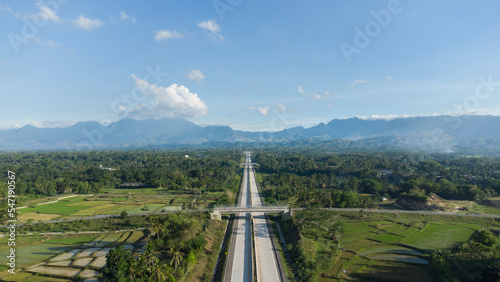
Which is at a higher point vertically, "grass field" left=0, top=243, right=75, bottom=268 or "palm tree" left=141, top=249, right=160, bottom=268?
"palm tree" left=141, top=249, right=160, bottom=268

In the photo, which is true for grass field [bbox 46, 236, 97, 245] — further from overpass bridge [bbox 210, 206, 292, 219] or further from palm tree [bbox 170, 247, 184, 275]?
overpass bridge [bbox 210, 206, 292, 219]

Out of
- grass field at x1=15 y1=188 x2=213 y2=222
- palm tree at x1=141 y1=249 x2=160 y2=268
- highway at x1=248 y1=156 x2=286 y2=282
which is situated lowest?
highway at x1=248 y1=156 x2=286 y2=282

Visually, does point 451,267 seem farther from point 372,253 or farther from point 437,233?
point 437,233

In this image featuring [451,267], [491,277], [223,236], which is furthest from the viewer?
[223,236]

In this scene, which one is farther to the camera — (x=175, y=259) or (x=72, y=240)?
(x=72, y=240)

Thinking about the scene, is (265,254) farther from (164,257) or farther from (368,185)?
(368,185)

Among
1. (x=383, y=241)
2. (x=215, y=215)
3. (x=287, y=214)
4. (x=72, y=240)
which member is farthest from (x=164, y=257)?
(x=383, y=241)

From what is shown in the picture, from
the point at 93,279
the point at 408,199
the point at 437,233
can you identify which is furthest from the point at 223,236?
the point at 408,199

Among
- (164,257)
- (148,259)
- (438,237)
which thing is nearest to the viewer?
(148,259)

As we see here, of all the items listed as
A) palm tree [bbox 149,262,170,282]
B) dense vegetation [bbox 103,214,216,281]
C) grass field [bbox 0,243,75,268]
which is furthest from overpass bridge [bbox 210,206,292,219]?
grass field [bbox 0,243,75,268]
